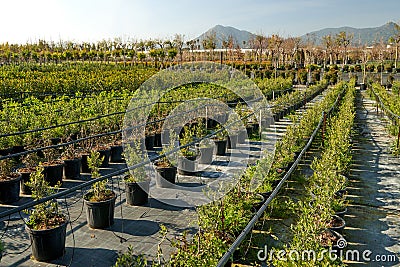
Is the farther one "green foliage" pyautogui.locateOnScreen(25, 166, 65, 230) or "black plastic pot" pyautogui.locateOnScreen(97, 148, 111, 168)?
"black plastic pot" pyautogui.locateOnScreen(97, 148, 111, 168)

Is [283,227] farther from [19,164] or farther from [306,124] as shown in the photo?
[19,164]

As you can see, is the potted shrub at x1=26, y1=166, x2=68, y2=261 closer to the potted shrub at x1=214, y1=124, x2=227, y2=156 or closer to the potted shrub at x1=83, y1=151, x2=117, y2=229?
the potted shrub at x1=83, y1=151, x2=117, y2=229

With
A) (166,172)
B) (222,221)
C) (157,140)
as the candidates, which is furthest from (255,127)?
(222,221)

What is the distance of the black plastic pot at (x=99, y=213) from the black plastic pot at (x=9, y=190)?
59.8 inches

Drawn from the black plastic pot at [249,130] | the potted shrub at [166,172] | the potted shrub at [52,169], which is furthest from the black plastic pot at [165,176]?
the black plastic pot at [249,130]

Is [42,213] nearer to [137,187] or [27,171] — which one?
[137,187]

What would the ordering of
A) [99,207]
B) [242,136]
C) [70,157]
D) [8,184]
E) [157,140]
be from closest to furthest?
[99,207], [8,184], [70,157], [157,140], [242,136]

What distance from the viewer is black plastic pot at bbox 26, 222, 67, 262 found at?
3.66 metres

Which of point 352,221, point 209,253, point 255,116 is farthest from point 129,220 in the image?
point 255,116

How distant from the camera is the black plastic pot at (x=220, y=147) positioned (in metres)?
8.12

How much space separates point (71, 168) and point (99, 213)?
86.5 inches

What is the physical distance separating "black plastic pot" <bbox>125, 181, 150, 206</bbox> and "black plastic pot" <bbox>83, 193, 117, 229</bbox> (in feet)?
2.24

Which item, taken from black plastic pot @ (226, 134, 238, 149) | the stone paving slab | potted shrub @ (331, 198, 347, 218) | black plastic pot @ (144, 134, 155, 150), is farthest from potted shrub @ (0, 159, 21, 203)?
black plastic pot @ (226, 134, 238, 149)

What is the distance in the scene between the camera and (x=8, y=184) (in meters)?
5.12
